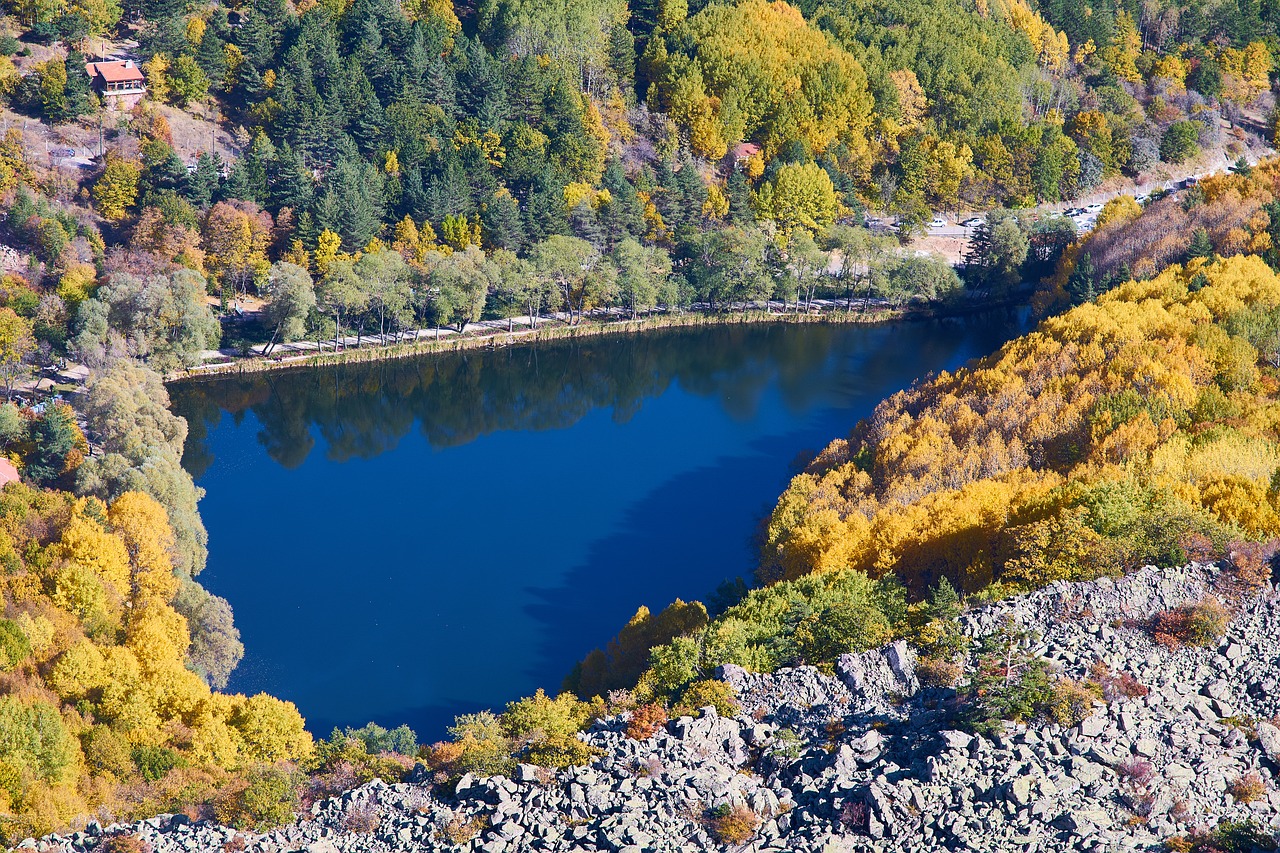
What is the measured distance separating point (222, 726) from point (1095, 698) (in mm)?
25302

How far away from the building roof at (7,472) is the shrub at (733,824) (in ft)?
128

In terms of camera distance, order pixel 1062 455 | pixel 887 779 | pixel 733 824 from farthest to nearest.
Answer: pixel 1062 455, pixel 887 779, pixel 733 824

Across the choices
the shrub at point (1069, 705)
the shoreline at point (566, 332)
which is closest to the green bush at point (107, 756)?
the shrub at point (1069, 705)

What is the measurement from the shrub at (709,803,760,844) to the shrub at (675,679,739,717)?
4875mm

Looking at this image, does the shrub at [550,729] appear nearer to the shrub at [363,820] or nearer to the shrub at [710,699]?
the shrub at [710,699]

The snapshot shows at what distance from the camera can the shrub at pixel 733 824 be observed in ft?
103

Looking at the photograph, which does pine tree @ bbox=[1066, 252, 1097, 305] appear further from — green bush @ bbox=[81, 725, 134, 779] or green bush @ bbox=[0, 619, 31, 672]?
green bush @ bbox=[0, 619, 31, 672]

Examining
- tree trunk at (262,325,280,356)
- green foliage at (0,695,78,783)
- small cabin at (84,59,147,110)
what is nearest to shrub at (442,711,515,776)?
green foliage at (0,695,78,783)

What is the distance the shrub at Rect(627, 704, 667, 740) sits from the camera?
35594 millimetres

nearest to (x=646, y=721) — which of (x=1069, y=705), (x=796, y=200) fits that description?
(x=1069, y=705)

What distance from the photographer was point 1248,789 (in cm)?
3111

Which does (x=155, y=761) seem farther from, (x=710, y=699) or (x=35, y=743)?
(x=710, y=699)

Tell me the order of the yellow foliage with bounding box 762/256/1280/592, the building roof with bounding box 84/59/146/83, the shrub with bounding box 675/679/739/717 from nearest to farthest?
the shrub with bounding box 675/679/739/717 < the yellow foliage with bounding box 762/256/1280/592 < the building roof with bounding box 84/59/146/83

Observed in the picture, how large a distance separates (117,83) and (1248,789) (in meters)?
94.0
